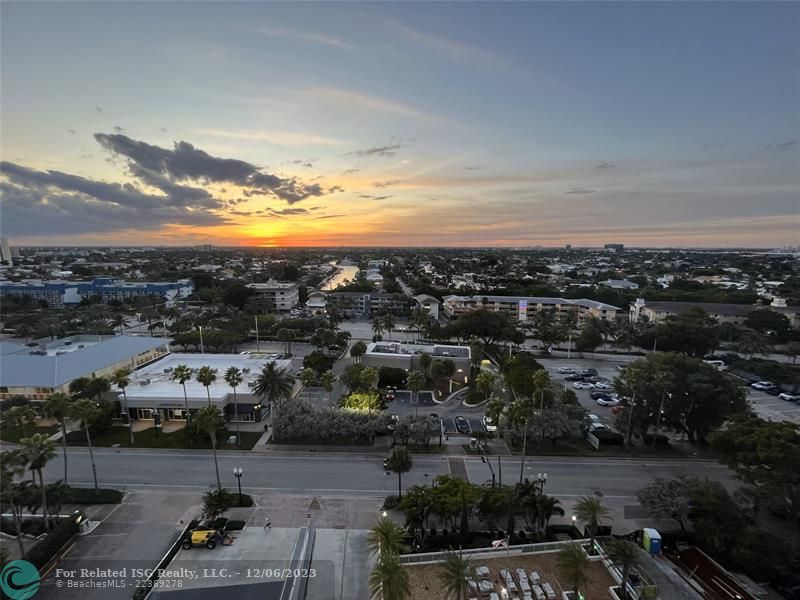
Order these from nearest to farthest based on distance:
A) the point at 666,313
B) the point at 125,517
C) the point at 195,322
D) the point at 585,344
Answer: the point at 125,517 → the point at 585,344 → the point at 195,322 → the point at 666,313

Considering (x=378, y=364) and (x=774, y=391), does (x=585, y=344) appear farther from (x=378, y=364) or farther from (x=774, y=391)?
(x=378, y=364)

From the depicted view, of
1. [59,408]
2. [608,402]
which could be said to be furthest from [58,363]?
[608,402]

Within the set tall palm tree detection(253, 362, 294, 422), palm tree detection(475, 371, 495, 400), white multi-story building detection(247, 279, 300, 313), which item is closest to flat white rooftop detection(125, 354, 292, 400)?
tall palm tree detection(253, 362, 294, 422)

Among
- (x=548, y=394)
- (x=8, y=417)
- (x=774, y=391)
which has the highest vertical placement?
(x=8, y=417)

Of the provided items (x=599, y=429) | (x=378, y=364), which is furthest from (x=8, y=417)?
(x=599, y=429)

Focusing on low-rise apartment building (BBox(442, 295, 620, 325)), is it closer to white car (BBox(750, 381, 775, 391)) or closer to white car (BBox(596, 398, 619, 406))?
white car (BBox(750, 381, 775, 391))

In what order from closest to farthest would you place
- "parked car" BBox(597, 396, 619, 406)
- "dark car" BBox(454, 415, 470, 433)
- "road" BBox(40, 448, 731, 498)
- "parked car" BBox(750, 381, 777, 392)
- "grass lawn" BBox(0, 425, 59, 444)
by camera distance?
1. "road" BBox(40, 448, 731, 498)
2. "grass lawn" BBox(0, 425, 59, 444)
3. "dark car" BBox(454, 415, 470, 433)
4. "parked car" BBox(597, 396, 619, 406)
5. "parked car" BBox(750, 381, 777, 392)
